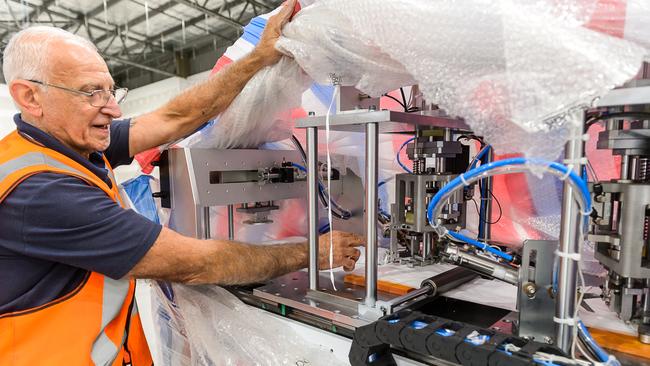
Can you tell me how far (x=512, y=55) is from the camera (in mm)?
538

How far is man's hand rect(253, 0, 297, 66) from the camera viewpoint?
980mm

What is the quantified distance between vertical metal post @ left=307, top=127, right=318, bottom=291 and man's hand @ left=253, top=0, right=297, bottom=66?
0.79 ft

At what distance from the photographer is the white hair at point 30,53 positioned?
0.93 meters

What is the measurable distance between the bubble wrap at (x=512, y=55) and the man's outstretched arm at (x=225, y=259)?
1.73 ft

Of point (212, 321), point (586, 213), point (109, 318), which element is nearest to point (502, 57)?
point (586, 213)

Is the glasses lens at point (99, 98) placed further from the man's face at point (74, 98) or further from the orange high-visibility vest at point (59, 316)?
the orange high-visibility vest at point (59, 316)

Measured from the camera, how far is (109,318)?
0.95m

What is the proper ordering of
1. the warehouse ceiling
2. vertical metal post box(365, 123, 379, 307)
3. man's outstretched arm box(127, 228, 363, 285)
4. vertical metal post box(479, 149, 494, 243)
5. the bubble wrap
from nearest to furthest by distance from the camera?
the bubble wrap
vertical metal post box(365, 123, 379, 307)
man's outstretched arm box(127, 228, 363, 285)
vertical metal post box(479, 149, 494, 243)
the warehouse ceiling

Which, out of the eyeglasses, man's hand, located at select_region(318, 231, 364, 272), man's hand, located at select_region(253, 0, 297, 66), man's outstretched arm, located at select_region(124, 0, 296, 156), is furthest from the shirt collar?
man's hand, located at select_region(318, 231, 364, 272)

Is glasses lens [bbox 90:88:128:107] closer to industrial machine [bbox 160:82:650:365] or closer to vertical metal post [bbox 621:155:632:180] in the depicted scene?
industrial machine [bbox 160:82:650:365]

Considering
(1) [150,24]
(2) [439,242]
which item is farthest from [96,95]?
(1) [150,24]

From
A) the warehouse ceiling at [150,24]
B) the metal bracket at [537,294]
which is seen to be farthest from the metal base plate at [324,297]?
the warehouse ceiling at [150,24]

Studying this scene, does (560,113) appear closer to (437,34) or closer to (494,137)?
(494,137)

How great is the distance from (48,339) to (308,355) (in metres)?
0.55
